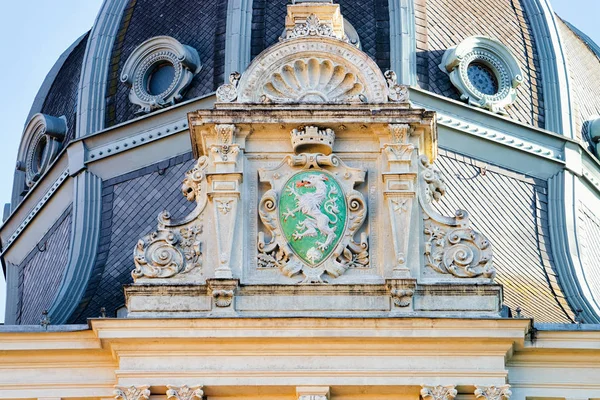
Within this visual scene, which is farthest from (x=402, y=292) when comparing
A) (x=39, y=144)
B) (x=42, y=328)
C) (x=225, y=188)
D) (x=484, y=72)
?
(x=39, y=144)

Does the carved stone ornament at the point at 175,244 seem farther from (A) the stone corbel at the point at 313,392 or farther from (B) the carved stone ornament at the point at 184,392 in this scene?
(A) the stone corbel at the point at 313,392

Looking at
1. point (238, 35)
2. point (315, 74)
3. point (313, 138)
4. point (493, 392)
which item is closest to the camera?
point (493, 392)

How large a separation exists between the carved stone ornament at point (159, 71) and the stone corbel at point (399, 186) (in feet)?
18.4

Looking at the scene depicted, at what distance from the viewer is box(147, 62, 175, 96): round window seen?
117 feet

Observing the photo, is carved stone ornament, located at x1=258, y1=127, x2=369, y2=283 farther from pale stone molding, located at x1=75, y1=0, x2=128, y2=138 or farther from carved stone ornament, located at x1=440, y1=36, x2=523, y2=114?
pale stone molding, located at x1=75, y1=0, x2=128, y2=138

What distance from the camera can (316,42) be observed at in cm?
3122

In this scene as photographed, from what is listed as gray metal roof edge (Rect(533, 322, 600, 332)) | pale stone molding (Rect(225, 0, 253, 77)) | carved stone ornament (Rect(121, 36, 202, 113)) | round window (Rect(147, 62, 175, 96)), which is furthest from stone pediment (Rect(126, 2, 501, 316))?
round window (Rect(147, 62, 175, 96))

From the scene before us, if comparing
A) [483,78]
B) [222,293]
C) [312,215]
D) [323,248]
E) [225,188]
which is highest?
[483,78]

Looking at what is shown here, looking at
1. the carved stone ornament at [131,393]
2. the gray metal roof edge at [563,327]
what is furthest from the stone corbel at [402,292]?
the carved stone ornament at [131,393]

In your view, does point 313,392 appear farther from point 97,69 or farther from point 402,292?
point 97,69

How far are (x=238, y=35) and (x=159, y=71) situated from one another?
4.50 ft

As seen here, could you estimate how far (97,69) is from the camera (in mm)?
36469

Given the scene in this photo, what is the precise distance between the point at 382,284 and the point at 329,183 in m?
1.62

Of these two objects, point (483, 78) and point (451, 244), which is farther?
point (483, 78)
